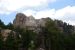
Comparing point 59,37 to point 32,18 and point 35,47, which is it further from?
point 32,18

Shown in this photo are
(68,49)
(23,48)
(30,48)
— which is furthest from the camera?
(68,49)

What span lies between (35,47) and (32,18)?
58.9 metres

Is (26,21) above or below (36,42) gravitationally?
above

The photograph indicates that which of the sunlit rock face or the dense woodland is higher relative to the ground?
the sunlit rock face

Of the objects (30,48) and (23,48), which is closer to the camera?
(30,48)

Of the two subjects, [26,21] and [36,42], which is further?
[26,21]

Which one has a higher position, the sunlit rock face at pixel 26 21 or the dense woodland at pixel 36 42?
the sunlit rock face at pixel 26 21

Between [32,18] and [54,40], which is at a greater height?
[32,18]

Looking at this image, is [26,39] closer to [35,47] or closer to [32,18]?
[35,47]

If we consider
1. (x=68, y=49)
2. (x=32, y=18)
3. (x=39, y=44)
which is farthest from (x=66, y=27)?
(x=39, y=44)

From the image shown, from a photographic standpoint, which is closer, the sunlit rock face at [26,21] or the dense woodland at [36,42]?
the dense woodland at [36,42]

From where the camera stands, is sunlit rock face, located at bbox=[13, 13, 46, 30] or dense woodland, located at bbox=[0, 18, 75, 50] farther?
sunlit rock face, located at bbox=[13, 13, 46, 30]

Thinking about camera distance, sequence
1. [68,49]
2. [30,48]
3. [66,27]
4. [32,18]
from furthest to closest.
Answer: [32,18] < [66,27] < [68,49] < [30,48]

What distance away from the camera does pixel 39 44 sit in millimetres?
76875
